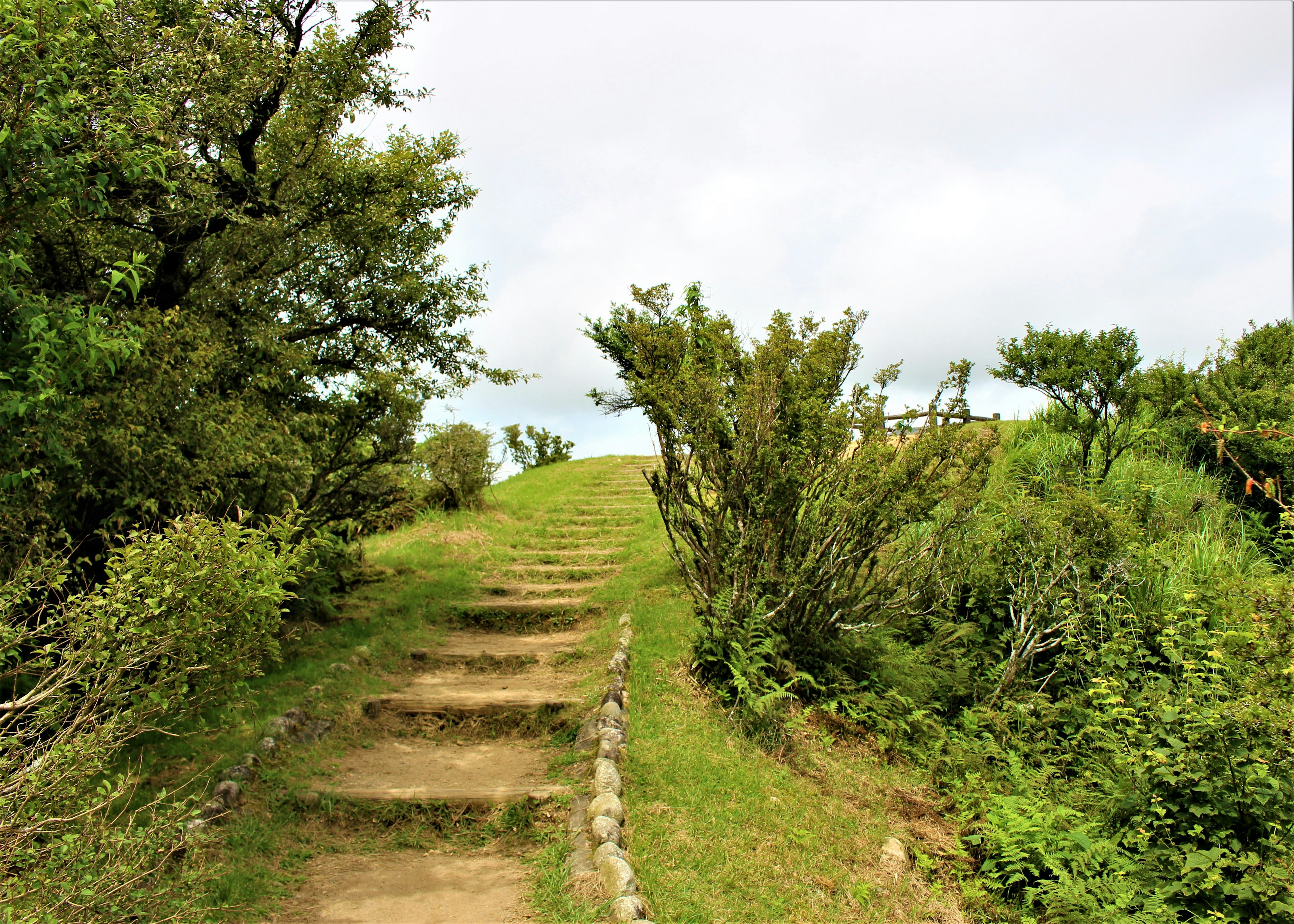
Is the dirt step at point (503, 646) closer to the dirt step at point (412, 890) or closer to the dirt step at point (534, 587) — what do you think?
the dirt step at point (534, 587)

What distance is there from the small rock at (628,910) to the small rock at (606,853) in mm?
293

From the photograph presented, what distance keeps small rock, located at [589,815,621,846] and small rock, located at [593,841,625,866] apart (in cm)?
3

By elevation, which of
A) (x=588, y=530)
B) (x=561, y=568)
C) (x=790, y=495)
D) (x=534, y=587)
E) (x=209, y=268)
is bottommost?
(x=534, y=587)

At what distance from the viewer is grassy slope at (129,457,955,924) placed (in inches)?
153

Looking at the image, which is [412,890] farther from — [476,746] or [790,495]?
[790,495]

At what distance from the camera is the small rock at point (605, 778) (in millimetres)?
4637

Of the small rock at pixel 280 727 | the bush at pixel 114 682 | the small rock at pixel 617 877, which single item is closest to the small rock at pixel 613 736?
the small rock at pixel 617 877

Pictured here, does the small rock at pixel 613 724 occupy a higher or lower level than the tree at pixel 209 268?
lower

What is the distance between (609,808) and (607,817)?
0.07 m

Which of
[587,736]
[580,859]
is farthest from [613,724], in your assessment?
[580,859]

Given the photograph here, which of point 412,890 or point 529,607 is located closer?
point 412,890

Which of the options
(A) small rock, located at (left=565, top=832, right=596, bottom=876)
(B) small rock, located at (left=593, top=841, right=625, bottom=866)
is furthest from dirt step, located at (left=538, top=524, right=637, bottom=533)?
(B) small rock, located at (left=593, top=841, right=625, bottom=866)

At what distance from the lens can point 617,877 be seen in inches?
149

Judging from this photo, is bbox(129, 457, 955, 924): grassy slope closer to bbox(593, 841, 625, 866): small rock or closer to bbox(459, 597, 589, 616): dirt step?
bbox(593, 841, 625, 866): small rock
